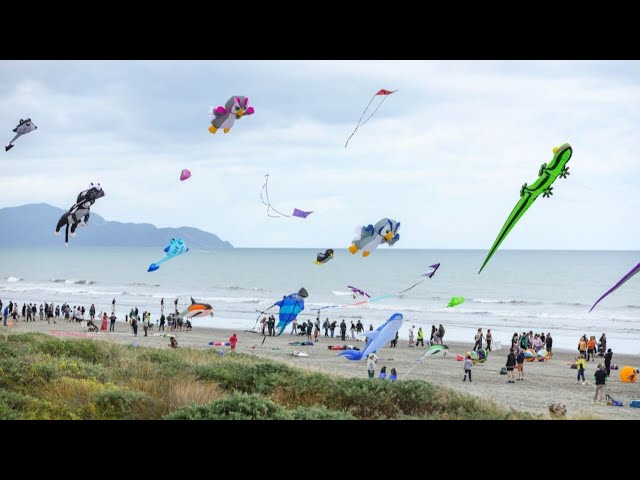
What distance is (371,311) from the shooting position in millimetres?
45000

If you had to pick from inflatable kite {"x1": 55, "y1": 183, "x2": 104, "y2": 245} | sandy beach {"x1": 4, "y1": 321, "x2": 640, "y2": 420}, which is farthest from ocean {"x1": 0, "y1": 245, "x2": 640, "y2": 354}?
inflatable kite {"x1": 55, "y1": 183, "x2": 104, "y2": 245}

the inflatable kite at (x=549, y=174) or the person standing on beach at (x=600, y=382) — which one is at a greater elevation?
the inflatable kite at (x=549, y=174)

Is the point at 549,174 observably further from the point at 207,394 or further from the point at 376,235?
the point at 207,394

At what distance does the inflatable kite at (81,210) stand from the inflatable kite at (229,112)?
199 cm

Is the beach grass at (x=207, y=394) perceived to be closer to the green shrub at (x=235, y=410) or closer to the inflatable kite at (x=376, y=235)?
the green shrub at (x=235, y=410)

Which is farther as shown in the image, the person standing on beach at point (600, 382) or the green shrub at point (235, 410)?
the person standing on beach at point (600, 382)

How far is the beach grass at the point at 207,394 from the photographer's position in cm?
709

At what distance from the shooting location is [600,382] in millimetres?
15133

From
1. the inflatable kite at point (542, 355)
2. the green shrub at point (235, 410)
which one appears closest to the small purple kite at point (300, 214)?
the green shrub at point (235, 410)

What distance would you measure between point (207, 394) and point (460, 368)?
1467cm

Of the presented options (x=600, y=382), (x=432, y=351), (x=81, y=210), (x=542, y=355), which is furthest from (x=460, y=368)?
(x=81, y=210)

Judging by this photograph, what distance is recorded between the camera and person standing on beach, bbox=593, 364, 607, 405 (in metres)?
14.9

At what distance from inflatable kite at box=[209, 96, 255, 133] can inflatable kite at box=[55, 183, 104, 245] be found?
1987 mm
